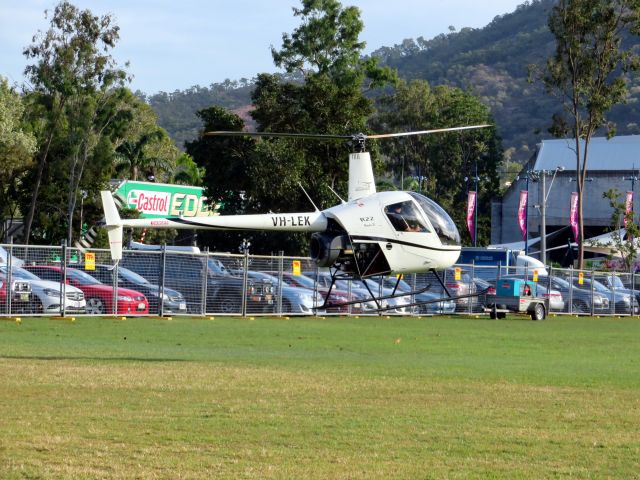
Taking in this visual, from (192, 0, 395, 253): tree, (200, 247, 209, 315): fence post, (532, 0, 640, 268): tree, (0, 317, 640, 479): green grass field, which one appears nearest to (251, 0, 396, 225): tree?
(192, 0, 395, 253): tree

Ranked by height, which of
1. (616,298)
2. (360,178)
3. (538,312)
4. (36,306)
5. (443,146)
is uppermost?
(443,146)

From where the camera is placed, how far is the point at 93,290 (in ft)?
107

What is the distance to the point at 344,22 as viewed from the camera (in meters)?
68.3

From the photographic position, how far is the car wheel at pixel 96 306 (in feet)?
106

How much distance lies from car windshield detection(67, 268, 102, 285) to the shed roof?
6904 centimetres

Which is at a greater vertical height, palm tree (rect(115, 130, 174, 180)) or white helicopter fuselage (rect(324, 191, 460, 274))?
palm tree (rect(115, 130, 174, 180))

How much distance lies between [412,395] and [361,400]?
3.23 ft

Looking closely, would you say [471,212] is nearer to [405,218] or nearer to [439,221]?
[439,221]

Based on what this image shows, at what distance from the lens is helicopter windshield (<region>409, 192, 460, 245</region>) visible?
24.0m

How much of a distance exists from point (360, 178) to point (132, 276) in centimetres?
1112

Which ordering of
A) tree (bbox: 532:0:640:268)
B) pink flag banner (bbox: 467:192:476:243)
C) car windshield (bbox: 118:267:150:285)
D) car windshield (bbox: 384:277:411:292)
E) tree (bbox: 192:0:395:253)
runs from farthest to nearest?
pink flag banner (bbox: 467:192:476:243)
tree (bbox: 532:0:640:268)
tree (bbox: 192:0:395:253)
car windshield (bbox: 384:277:411:292)
car windshield (bbox: 118:267:150:285)

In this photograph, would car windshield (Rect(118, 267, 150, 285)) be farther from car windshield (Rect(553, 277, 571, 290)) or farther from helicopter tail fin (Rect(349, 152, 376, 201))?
car windshield (Rect(553, 277, 571, 290))

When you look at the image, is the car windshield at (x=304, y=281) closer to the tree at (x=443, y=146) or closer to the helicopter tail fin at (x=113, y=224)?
the helicopter tail fin at (x=113, y=224)

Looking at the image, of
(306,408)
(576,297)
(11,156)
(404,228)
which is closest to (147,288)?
(404,228)
